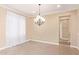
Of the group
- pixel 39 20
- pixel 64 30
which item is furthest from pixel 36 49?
pixel 64 30

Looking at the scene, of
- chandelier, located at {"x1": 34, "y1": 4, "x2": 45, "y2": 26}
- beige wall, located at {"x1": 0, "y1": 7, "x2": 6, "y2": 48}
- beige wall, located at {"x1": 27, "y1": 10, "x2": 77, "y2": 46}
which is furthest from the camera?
beige wall, located at {"x1": 0, "y1": 7, "x2": 6, "y2": 48}

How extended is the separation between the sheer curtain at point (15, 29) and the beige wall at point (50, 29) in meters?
0.31

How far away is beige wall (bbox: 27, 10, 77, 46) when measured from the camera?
3.59 metres

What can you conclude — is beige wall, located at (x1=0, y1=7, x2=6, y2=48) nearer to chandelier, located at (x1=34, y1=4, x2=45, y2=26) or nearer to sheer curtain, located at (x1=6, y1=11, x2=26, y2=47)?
sheer curtain, located at (x1=6, y1=11, x2=26, y2=47)

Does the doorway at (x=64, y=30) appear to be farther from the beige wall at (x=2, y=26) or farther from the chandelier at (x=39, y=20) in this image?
the beige wall at (x=2, y=26)

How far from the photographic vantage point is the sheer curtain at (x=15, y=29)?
3766 mm

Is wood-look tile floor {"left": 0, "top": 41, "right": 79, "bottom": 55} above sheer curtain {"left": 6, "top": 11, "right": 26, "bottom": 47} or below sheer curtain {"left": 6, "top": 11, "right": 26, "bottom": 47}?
below

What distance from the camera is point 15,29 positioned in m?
4.15

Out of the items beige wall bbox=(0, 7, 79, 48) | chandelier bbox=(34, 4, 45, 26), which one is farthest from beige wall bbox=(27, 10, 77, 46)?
chandelier bbox=(34, 4, 45, 26)

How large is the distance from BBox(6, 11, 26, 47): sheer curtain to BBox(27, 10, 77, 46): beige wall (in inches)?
12.0

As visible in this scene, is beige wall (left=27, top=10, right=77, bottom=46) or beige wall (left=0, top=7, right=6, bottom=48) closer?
beige wall (left=27, top=10, right=77, bottom=46)

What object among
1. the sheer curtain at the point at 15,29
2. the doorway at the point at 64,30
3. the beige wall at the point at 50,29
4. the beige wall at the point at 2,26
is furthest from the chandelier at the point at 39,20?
the beige wall at the point at 2,26

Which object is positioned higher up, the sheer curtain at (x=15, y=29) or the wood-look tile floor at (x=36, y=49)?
the sheer curtain at (x=15, y=29)
